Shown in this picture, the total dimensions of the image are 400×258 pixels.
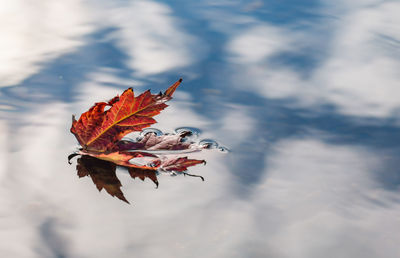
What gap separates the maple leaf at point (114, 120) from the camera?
4.59 ft

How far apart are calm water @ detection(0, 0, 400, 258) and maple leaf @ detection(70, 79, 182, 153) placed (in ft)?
0.26

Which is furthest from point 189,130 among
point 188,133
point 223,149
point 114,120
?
point 114,120

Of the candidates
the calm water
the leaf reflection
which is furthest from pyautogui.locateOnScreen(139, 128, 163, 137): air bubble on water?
the leaf reflection

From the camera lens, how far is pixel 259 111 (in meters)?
1.80

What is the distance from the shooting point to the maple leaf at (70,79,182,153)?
1400 millimetres

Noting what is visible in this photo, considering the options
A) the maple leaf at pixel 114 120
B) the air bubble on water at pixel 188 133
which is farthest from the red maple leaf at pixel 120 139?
the air bubble on water at pixel 188 133

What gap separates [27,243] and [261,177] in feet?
1.99

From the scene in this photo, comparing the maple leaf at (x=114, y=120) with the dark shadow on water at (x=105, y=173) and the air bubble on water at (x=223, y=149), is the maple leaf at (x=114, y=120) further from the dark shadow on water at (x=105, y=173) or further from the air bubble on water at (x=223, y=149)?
the air bubble on water at (x=223, y=149)

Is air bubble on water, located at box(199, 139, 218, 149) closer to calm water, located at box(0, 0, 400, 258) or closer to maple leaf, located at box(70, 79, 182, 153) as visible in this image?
calm water, located at box(0, 0, 400, 258)

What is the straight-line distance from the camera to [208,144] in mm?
1528

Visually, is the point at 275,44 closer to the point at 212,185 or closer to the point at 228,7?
the point at 228,7

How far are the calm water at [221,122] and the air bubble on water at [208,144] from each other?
3 cm

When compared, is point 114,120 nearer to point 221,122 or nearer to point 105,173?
point 105,173

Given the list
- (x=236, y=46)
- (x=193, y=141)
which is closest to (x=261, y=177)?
(x=193, y=141)
